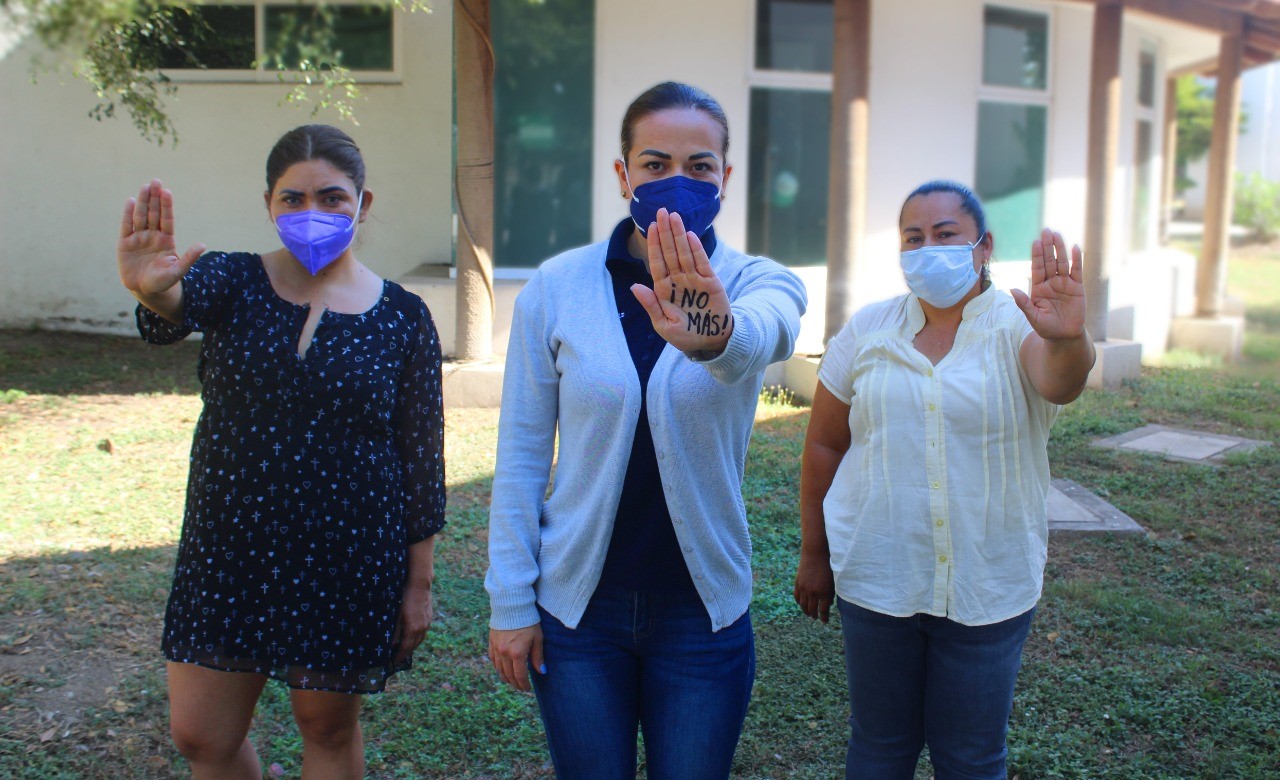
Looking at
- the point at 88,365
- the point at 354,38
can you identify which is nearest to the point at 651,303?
the point at 88,365

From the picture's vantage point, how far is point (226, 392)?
2646mm

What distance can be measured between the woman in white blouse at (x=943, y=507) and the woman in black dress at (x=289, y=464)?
3.67 feet

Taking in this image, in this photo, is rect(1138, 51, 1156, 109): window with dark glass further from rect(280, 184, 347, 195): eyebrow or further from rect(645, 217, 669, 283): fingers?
rect(645, 217, 669, 283): fingers

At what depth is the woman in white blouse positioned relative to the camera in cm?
267

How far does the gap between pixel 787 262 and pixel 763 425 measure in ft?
8.88

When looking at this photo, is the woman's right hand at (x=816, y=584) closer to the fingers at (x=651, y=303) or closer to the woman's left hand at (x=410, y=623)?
the woman's left hand at (x=410, y=623)

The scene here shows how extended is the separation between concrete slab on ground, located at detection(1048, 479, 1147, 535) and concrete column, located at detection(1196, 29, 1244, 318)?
8109 mm

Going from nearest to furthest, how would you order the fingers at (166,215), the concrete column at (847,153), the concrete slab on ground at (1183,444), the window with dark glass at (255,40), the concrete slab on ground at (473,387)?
the fingers at (166,215) → the concrete slab on ground at (1183,444) → the concrete slab on ground at (473,387) → the concrete column at (847,153) → the window with dark glass at (255,40)

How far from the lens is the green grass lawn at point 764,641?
12.4 feet

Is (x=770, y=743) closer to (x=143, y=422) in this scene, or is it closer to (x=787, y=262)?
(x=143, y=422)

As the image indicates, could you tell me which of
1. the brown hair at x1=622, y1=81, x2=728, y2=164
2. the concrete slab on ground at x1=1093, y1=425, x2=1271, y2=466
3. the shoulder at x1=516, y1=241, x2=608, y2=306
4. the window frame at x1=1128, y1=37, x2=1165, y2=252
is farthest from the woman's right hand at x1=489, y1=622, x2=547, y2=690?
the window frame at x1=1128, y1=37, x2=1165, y2=252

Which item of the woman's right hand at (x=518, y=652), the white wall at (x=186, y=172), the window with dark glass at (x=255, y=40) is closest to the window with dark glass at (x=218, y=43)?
the window with dark glass at (x=255, y=40)

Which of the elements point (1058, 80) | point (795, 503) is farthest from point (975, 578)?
point (1058, 80)

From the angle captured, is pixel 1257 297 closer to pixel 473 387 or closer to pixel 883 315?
pixel 473 387
